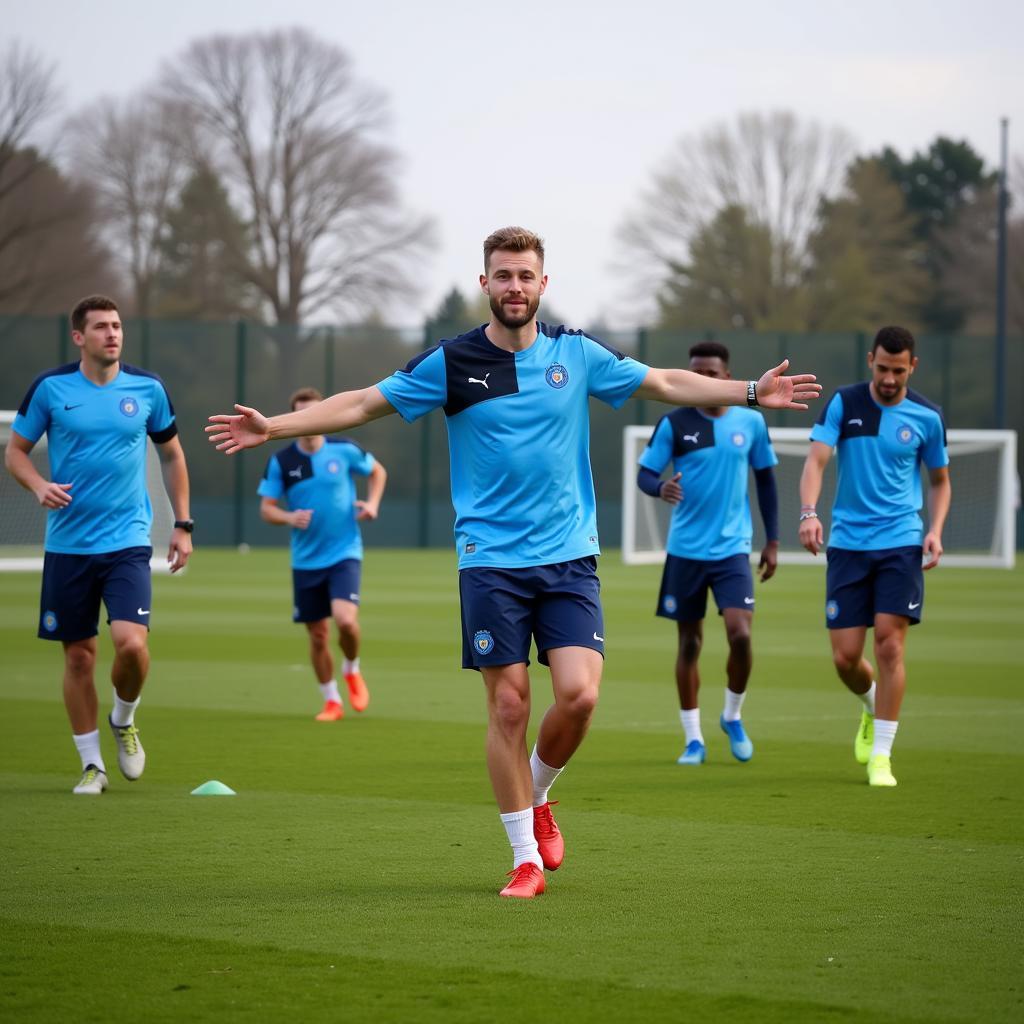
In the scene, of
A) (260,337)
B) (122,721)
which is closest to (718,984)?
(122,721)

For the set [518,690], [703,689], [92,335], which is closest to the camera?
[518,690]

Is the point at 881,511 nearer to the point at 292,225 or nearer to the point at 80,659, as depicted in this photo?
the point at 80,659

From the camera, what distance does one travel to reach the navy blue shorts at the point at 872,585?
9680mm

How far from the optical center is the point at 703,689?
14945 millimetres

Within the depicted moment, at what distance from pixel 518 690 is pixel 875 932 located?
157cm

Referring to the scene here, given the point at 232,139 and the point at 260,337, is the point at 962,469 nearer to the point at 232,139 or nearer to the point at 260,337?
the point at 260,337

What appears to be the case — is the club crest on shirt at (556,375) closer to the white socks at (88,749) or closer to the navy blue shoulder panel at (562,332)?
the navy blue shoulder panel at (562,332)

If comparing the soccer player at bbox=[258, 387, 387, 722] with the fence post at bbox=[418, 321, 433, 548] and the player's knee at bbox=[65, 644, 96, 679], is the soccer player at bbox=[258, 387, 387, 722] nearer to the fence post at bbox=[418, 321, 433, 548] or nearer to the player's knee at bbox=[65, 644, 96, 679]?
the player's knee at bbox=[65, 644, 96, 679]

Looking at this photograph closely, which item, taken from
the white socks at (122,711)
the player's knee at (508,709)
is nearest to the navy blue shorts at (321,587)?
the white socks at (122,711)

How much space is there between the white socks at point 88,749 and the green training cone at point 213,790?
1.74 ft

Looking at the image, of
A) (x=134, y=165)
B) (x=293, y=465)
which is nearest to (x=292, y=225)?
(x=134, y=165)

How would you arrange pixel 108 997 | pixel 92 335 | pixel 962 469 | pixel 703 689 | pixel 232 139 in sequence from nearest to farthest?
Answer: pixel 108 997, pixel 92 335, pixel 703 689, pixel 962 469, pixel 232 139

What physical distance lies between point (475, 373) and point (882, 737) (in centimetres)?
397

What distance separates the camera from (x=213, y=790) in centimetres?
912
